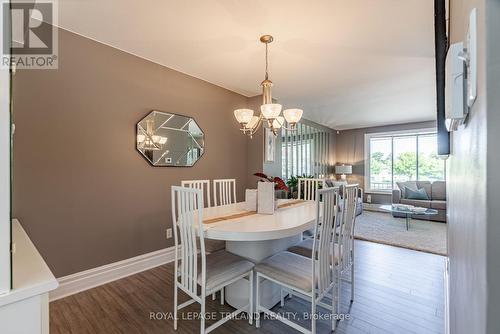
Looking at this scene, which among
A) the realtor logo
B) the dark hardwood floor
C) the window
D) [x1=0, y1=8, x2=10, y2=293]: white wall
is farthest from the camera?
the window

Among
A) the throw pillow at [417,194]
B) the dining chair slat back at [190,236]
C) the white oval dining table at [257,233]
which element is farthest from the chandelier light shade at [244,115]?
the throw pillow at [417,194]

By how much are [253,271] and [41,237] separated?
6.39ft

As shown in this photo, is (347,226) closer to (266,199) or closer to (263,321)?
(266,199)

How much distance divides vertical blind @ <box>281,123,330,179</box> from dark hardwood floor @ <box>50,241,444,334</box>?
284cm

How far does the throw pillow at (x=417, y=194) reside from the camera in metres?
5.54

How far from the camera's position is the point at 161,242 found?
2914mm

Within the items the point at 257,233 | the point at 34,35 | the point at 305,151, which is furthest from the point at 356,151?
the point at 34,35

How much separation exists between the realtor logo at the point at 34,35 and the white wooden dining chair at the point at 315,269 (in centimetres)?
271

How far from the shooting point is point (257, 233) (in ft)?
5.02

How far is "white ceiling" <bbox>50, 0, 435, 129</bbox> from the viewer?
1934 millimetres

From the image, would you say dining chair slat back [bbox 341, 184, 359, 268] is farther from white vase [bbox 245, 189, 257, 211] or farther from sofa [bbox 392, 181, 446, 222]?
sofa [bbox 392, 181, 446, 222]

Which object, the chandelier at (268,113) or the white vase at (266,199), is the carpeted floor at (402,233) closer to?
the white vase at (266,199)

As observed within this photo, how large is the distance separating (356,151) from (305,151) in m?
2.28

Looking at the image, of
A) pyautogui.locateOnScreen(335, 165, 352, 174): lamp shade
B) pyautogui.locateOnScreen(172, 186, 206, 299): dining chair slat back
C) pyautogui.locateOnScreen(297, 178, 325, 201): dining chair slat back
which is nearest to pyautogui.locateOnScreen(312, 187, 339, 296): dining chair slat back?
pyautogui.locateOnScreen(172, 186, 206, 299): dining chair slat back
